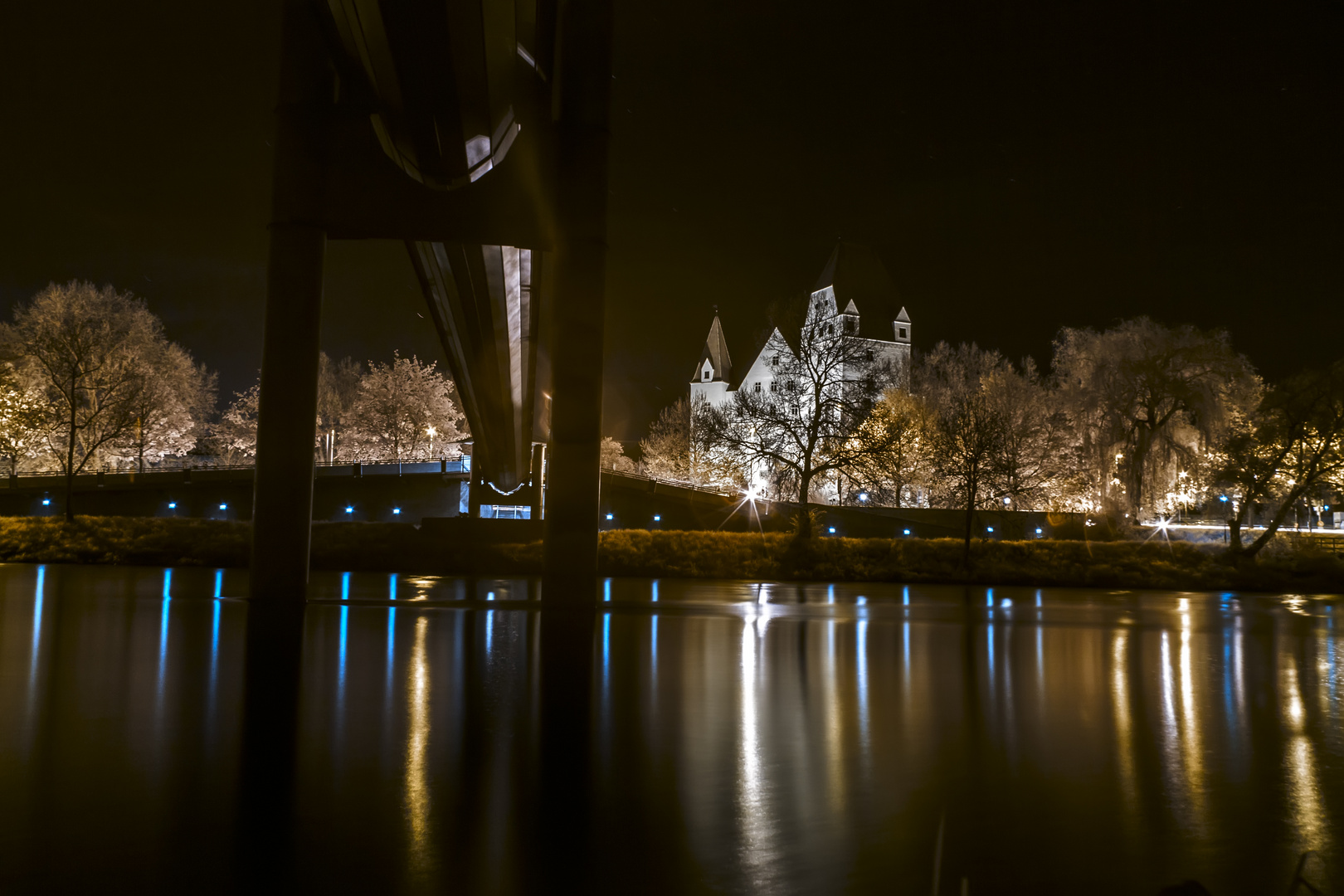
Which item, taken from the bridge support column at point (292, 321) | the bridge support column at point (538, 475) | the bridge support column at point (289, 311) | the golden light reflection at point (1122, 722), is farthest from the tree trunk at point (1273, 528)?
the bridge support column at point (289, 311)

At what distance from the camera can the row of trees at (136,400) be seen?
35281mm

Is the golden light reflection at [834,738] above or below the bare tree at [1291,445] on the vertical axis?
below

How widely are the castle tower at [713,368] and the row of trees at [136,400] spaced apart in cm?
3852

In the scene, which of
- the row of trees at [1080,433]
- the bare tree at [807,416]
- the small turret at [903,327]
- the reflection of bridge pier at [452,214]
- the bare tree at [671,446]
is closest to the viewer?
the reflection of bridge pier at [452,214]

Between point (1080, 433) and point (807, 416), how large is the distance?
639 inches

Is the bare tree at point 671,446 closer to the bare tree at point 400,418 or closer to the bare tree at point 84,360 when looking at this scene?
the bare tree at point 400,418

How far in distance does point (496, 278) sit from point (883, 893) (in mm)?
17311

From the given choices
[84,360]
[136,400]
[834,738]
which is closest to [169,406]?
[136,400]

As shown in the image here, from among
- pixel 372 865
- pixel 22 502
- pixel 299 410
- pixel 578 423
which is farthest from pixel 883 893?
pixel 22 502

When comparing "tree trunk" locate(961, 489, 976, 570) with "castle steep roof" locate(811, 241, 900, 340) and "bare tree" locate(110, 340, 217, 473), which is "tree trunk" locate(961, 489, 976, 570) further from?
"castle steep roof" locate(811, 241, 900, 340)

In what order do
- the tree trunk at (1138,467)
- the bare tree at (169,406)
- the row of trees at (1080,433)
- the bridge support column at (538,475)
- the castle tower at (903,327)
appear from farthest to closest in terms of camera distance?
the castle tower at (903,327) < the bare tree at (169,406) < the tree trunk at (1138,467) < the bridge support column at (538,475) < the row of trees at (1080,433)

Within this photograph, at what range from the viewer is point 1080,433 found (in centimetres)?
4053

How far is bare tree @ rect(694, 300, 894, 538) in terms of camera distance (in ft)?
96.9

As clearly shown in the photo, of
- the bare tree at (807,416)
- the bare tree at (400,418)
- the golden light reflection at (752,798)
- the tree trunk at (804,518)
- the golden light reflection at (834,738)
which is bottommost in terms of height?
the golden light reflection at (834,738)
